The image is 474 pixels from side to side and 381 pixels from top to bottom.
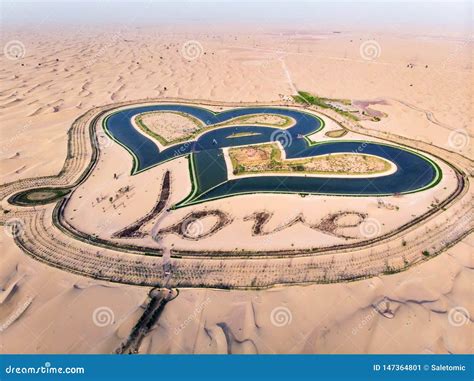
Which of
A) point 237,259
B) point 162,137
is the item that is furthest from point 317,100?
point 237,259

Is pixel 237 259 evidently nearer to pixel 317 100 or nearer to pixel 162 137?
pixel 162 137

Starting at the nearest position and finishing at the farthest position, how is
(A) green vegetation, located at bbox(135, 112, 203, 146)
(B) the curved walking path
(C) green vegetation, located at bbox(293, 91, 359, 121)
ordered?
(B) the curved walking path < (A) green vegetation, located at bbox(135, 112, 203, 146) < (C) green vegetation, located at bbox(293, 91, 359, 121)

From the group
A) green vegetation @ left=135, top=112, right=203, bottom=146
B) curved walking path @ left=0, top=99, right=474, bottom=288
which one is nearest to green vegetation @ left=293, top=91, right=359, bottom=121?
green vegetation @ left=135, top=112, right=203, bottom=146

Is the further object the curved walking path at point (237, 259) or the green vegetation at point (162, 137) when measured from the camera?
the green vegetation at point (162, 137)

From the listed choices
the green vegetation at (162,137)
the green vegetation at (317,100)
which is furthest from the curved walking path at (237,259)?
the green vegetation at (317,100)

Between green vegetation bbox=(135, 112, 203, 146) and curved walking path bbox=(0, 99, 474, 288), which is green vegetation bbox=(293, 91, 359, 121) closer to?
green vegetation bbox=(135, 112, 203, 146)

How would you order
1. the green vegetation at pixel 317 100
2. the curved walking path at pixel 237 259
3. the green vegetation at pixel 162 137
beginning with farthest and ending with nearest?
the green vegetation at pixel 317 100, the green vegetation at pixel 162 137, the curved walking path at pixel 237 259

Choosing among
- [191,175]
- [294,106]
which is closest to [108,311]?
[191,175]

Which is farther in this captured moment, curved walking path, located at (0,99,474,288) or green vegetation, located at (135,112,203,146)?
green vegetation, located at (135,112,203,146)

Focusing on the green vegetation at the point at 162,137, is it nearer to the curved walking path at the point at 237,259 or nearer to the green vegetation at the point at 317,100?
the curved walking path at the point at 237,259
